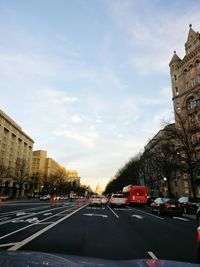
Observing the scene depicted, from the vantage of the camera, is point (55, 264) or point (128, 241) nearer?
point (55, 264)

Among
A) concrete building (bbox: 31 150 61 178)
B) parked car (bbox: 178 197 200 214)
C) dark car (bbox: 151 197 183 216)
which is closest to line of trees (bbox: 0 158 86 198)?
concrete building (bbox: 31 150 61 178)

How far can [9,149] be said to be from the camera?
281ft

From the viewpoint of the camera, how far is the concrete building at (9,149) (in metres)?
78.8

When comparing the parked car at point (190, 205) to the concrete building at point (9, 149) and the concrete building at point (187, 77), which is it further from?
the concrete building at point (9, 149)

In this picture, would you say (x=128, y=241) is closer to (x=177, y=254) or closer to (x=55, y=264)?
(x=177, y=254)

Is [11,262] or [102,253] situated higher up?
[11,262]

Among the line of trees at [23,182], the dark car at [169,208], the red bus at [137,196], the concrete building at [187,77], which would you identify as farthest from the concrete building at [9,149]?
the dark car at [169,208]

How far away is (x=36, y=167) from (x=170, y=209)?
13914cm

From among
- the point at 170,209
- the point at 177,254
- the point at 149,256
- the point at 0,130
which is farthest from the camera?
the point at 0,130

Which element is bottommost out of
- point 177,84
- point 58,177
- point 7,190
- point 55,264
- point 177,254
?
point 177,254

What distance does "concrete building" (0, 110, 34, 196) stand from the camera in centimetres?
7880

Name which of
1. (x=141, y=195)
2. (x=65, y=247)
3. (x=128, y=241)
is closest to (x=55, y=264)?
(x=65, y=247)

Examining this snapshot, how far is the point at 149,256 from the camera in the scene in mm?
6918

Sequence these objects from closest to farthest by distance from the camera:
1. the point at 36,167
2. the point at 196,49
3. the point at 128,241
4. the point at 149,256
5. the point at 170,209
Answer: the point at 149,256
the point at 128,241
the point at 170,209
the point at 196,49
the point at 36,167
